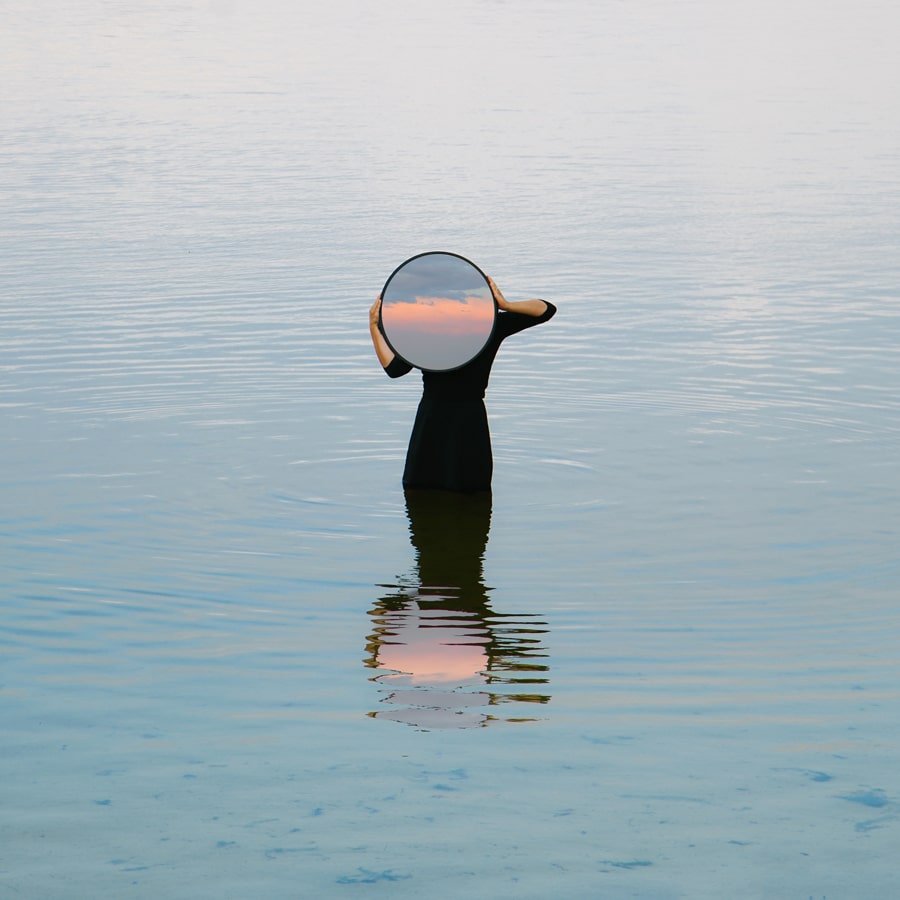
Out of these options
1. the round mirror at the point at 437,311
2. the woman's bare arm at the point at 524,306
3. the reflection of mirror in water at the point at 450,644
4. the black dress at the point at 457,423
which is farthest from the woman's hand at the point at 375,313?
the reflection of mirror in water at the point at 450,644

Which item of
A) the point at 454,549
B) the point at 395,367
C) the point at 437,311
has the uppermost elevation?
the point at 437,311

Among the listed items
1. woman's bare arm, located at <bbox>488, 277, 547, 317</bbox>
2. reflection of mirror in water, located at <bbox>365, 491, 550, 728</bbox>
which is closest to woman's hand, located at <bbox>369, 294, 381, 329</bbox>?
woman's bare arm, located at <bbox>488, 277, 547, 317</bbox>

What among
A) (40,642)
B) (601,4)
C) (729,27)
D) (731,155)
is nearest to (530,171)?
(731,155)

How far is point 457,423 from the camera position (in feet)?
36.4

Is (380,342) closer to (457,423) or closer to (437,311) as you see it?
(437,311)

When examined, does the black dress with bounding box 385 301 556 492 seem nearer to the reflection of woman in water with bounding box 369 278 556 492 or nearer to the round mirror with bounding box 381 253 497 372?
the reflection of woman in water with bounding box 369 278 556 492

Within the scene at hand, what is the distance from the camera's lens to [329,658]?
834 cm

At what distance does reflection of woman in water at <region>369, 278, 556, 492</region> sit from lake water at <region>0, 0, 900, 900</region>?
10.6 inches

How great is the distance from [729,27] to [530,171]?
38.6 m

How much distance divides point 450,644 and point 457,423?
9.16ft

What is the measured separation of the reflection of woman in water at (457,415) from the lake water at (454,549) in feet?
0.88

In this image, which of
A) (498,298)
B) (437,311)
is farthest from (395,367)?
(498,298)

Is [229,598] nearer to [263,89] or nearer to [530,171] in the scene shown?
[530,171]

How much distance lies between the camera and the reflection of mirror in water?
7637mm
